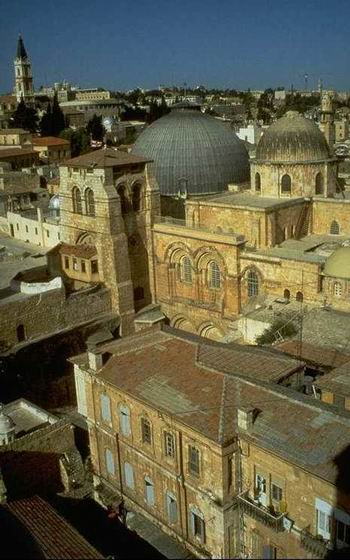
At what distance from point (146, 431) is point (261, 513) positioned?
440 cm

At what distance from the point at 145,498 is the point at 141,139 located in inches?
976

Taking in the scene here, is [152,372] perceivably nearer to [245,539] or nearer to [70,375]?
[245,539]

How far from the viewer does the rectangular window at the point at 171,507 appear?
17.7m

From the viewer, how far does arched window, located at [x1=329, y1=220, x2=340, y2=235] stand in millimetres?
32800

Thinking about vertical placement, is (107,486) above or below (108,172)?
below

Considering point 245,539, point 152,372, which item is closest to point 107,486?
point 152,372

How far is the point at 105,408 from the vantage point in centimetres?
1980

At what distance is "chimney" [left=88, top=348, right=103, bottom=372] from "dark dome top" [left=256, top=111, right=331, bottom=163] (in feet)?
57.3

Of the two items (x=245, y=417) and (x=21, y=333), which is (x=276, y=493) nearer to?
(x=245, y=417)

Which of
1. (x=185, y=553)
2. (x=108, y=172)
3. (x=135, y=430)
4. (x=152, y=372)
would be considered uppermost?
(x=108, y=172)

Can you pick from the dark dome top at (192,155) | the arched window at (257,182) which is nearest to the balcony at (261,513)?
the arched window at (257,182)

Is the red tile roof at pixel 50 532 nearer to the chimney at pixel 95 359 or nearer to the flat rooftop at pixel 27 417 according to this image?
the chimney at pixel 95 359

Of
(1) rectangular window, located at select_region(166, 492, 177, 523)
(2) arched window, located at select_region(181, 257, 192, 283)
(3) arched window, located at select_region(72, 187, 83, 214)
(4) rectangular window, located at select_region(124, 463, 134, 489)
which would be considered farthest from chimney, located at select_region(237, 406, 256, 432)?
(3) arched window, located at select_region(72, 187, 83, 214)

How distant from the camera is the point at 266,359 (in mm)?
19188
